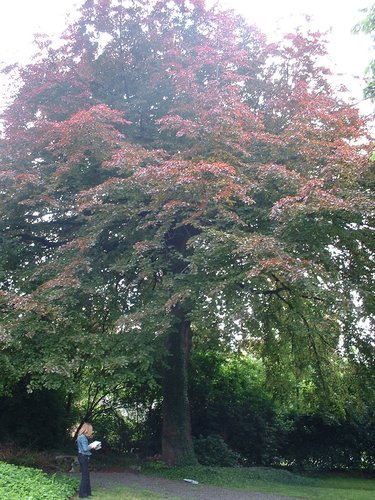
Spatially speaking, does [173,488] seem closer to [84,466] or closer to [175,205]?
[84,466]

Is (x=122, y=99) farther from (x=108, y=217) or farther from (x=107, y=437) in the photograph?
(x=107, y=437)

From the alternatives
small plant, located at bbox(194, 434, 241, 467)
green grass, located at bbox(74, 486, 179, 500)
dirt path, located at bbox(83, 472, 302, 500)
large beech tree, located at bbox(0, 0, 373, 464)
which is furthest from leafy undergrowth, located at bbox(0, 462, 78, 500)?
small plant, located at bbox(194, 434, 241, 467)

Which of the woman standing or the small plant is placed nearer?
the woman standing

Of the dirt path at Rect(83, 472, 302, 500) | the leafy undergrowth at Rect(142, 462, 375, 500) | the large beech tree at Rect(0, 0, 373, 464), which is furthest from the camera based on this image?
the leafy undergrowth at Rect(142, 462, 375, 500)

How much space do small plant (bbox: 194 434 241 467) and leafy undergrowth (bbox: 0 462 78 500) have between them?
4.57m

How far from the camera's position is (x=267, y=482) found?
33.4ft

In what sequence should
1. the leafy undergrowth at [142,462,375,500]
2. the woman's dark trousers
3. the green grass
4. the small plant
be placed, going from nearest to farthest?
1. the woman's dark trousers
2. the green grass
3. the leafy undergrowth at [142,462,375,500]
4. the small plant

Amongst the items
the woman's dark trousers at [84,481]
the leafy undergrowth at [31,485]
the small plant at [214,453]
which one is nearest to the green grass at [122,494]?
the woman's dark trousers at [84,481]

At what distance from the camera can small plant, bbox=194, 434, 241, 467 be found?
38.8ft

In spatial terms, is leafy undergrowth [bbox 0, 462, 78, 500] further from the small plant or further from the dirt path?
the small plant

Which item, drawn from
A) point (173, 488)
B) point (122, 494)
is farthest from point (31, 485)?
point (173, 488)

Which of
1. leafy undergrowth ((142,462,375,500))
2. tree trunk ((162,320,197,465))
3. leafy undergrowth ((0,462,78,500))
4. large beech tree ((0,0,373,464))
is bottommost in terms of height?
leafy undergrowth ((142,462,375,500))

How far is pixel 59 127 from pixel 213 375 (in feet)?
27.4

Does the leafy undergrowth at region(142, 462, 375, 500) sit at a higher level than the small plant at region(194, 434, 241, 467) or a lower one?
lower
